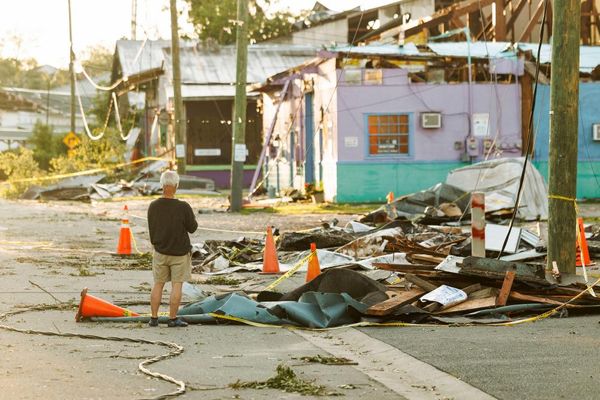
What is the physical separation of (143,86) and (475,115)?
3047cm

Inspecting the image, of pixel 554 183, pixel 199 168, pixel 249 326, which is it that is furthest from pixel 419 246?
pixel 199 168

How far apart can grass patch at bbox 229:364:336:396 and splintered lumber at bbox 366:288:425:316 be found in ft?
10.1

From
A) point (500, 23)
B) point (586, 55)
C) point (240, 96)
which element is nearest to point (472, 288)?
point (240, 96)

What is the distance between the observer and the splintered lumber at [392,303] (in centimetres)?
1144

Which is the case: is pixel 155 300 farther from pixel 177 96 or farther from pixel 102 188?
pixel 102 188

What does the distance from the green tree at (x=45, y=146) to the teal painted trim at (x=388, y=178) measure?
38229 mm

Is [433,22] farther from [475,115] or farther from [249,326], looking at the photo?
[249,326]

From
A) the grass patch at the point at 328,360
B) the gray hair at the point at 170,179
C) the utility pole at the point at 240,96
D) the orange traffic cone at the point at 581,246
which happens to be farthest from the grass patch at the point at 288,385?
the utility pole at the point at 240,96

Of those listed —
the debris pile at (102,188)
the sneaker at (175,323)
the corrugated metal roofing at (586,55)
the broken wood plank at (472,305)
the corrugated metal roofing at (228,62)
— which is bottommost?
the debris pile at (102,188)

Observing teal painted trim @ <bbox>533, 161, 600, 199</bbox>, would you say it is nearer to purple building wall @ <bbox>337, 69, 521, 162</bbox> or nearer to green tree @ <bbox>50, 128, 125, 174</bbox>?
purple building wall @ <bbox>337, 69, 521, 162</bbox>

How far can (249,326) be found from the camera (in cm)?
1145

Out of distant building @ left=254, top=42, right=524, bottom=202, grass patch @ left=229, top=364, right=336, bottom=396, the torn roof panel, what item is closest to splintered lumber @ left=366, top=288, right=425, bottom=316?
grass patch @ left=229, top=364, right=336, bottom=396

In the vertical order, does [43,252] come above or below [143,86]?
below

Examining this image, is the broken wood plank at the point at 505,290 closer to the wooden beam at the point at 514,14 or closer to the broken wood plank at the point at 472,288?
the broken wood plank at the point at 472,288
